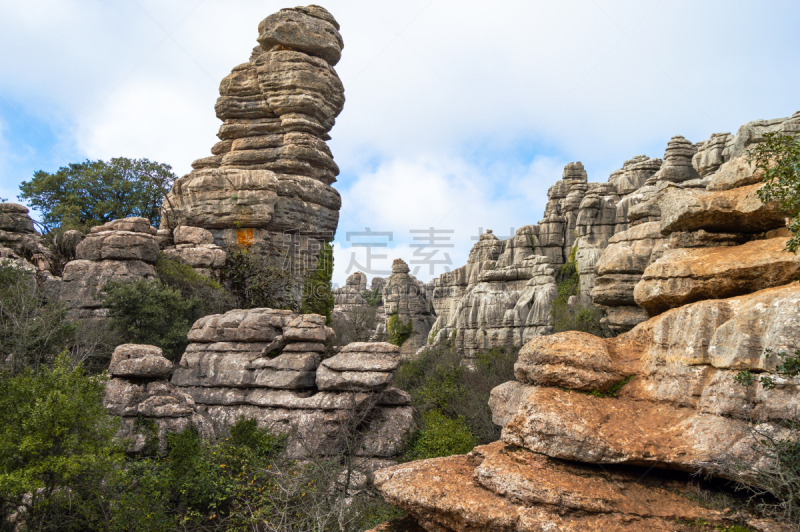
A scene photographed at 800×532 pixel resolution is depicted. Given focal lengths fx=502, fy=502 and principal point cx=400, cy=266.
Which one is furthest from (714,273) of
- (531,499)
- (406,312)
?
(406,312)

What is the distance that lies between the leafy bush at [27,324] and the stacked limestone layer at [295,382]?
3.48 meters

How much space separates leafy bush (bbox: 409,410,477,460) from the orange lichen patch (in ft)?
45.0

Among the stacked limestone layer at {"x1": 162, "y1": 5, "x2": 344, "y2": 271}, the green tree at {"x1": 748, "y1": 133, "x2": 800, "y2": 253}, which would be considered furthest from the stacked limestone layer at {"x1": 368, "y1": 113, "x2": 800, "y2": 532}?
the stacked limestone layer at {"x1": 162, "y1": 5, "x2": 344, "y2": 271}

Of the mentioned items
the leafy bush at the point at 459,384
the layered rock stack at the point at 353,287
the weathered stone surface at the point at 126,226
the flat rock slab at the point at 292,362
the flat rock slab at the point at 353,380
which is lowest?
the leafy bush at the point at 459,384

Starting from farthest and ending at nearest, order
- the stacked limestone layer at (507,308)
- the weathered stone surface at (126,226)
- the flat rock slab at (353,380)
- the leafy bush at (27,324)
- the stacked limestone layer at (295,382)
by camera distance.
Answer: the stacked limestone layer at (507,308) < the weathered stone surface at (126,226) < the flat rock slab at (353,380) < the stacked limestone layer at (295,382) < the leafy bush at (27,324)

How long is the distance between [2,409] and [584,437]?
8918mm

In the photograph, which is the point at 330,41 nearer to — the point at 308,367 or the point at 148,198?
the point at 148,198

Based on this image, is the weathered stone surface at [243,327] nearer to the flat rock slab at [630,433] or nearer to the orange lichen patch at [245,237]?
the orange lichen patch at [245,237]

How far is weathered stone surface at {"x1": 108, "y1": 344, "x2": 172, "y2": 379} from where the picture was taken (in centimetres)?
1223

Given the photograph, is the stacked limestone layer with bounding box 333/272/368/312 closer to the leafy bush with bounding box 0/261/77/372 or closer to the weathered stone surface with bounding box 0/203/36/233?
the weathered stone surface with bounding box 0/203/36/233

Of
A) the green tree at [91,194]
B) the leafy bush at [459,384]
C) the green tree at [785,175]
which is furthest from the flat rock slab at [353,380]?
the green tree at [91,194]

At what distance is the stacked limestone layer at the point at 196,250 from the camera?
21498 millimetres

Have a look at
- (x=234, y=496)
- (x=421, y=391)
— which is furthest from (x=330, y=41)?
(x=234, y=496)

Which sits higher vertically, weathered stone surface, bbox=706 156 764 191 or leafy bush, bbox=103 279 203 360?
weathered stone surface, bbox=706 156 764 191
